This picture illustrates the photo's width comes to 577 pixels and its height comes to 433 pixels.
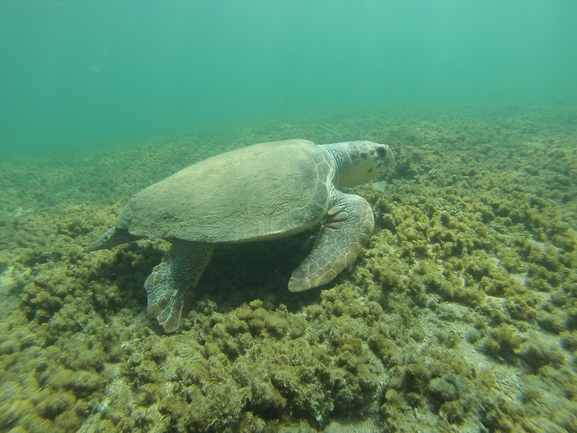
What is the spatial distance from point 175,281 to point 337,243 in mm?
1975

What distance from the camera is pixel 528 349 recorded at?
2219 millimetres

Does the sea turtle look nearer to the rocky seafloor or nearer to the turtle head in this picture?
the rocky seafloor

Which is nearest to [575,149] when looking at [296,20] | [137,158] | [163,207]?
[163,207]

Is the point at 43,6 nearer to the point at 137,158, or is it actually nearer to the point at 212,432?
the point at 137,158

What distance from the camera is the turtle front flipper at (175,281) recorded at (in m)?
2.90

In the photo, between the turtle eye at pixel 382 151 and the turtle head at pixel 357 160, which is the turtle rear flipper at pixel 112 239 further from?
the turtle eye at pixel 382 151

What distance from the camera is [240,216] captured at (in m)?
3.21

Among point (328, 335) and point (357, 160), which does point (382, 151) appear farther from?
point (328, 335)

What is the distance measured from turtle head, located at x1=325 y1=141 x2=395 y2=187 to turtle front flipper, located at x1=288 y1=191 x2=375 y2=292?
975 millimetres

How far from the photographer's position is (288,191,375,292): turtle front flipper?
9.63ft

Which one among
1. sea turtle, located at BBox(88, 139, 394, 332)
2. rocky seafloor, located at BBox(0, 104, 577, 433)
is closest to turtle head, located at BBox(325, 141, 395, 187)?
rocky seafloor, located at BBox(0, 104, 577, 433)

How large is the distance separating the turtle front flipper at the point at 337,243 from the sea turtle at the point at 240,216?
0.01 meters

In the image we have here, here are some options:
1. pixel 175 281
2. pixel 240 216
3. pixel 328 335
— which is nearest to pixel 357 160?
pixel 240 216

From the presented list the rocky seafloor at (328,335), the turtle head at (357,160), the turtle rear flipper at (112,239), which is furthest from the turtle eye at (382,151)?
the turtle rear flipper at (112,239)
